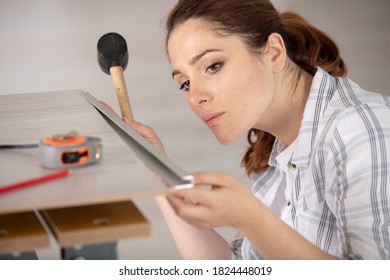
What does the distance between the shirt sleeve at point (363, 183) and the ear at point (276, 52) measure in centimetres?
23

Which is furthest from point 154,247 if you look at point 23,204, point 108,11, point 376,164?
point 23,204

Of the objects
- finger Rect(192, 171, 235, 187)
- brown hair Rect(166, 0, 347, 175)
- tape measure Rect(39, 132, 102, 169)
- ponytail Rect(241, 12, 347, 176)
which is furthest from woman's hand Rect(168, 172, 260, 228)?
ponytail Rect(241, 12, 347, 176)

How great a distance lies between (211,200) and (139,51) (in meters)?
1.41

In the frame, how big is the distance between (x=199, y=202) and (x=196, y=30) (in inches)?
22.1

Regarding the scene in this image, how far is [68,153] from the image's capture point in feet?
2.20

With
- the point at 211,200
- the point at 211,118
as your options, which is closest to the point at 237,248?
the point at 211,118

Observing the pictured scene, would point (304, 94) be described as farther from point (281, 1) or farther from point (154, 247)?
point (154, 247)

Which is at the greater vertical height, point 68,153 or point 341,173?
point 68,153

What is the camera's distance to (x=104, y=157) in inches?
28.0

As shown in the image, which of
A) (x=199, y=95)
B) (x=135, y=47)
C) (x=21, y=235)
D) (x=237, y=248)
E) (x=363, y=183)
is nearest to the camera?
(x=21, y=235)

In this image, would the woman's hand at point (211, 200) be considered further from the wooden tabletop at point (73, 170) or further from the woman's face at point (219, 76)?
the woman's face at point (219, 76)

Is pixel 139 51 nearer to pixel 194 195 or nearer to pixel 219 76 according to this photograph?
pixel 219 76

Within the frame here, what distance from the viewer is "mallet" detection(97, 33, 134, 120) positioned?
125 centimetres

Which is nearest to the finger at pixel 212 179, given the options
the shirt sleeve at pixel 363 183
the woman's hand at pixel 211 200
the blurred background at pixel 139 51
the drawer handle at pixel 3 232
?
the woman's hand at pixel 211 200
